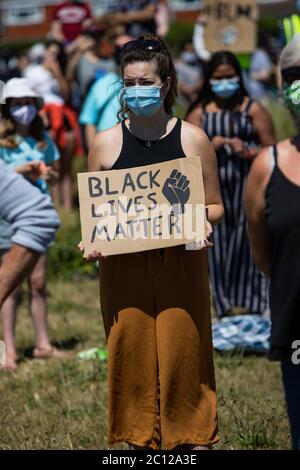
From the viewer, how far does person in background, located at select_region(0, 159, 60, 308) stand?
3.31 metres

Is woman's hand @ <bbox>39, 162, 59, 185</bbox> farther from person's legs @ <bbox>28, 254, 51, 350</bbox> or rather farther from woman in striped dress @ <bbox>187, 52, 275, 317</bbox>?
woman in striped dress @ <bbox>187, 52, 275, 317</bbox>

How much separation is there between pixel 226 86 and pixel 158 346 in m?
3.35

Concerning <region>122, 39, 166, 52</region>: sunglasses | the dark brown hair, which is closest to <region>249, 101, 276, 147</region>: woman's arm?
the dark brown hair

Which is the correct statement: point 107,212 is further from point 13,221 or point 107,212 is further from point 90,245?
point 13,221

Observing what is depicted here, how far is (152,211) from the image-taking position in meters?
3.87

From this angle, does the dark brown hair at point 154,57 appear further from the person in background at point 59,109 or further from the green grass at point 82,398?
the person in background at point 59,109

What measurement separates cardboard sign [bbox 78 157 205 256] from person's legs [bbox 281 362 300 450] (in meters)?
0.73

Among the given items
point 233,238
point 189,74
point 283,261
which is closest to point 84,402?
point 233,238

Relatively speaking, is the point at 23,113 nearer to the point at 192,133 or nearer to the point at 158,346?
the point at 192,133

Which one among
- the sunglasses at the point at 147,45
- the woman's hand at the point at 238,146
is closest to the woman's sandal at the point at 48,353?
the woman's hand at the point at 238,146

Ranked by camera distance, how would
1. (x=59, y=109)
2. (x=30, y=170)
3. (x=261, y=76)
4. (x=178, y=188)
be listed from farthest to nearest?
(x=261, y=76) → (x=59, y=109) → (x=30, y=170) → (x=178, y=188)

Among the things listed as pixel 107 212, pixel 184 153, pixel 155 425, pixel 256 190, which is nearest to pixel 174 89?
pixel 184 153

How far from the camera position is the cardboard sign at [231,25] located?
9734 mm

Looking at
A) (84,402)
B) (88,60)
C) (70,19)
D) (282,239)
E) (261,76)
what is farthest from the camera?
(261,76)
